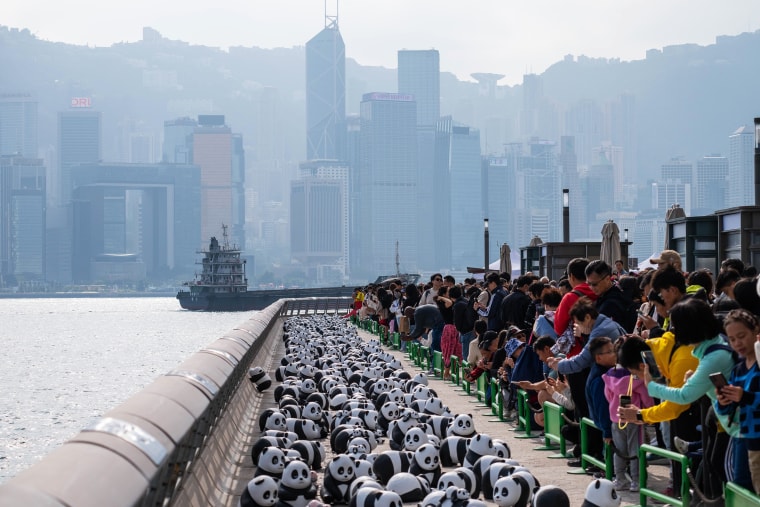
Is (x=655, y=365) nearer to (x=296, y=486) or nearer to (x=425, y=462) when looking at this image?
(x=425, y=462)

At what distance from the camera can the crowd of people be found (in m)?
8.02

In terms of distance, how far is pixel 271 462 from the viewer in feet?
39.5

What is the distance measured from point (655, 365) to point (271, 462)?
174 inches

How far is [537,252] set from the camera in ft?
134

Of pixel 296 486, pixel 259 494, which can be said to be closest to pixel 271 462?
pixel 296 486

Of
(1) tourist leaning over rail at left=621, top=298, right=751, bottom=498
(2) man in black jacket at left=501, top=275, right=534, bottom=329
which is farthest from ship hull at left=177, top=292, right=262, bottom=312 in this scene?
(1) tourist leaning over rail at left=621, top=298, right=751, bottom=498

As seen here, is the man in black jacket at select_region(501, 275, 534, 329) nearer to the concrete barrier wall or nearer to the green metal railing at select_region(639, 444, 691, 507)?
the concrete barrier wall

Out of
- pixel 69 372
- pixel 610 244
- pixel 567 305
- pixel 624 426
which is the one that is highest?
pixel 610 244

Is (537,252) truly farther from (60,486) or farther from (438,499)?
(60,486)

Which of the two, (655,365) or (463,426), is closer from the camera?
(655,365)

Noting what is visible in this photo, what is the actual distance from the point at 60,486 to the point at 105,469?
0.65 m

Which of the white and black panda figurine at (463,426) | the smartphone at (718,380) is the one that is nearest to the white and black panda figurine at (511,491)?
the smartphone at (718,380)

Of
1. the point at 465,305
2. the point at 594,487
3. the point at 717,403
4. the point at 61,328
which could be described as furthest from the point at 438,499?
the point at 61,328

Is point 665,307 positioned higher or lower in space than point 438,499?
higher
